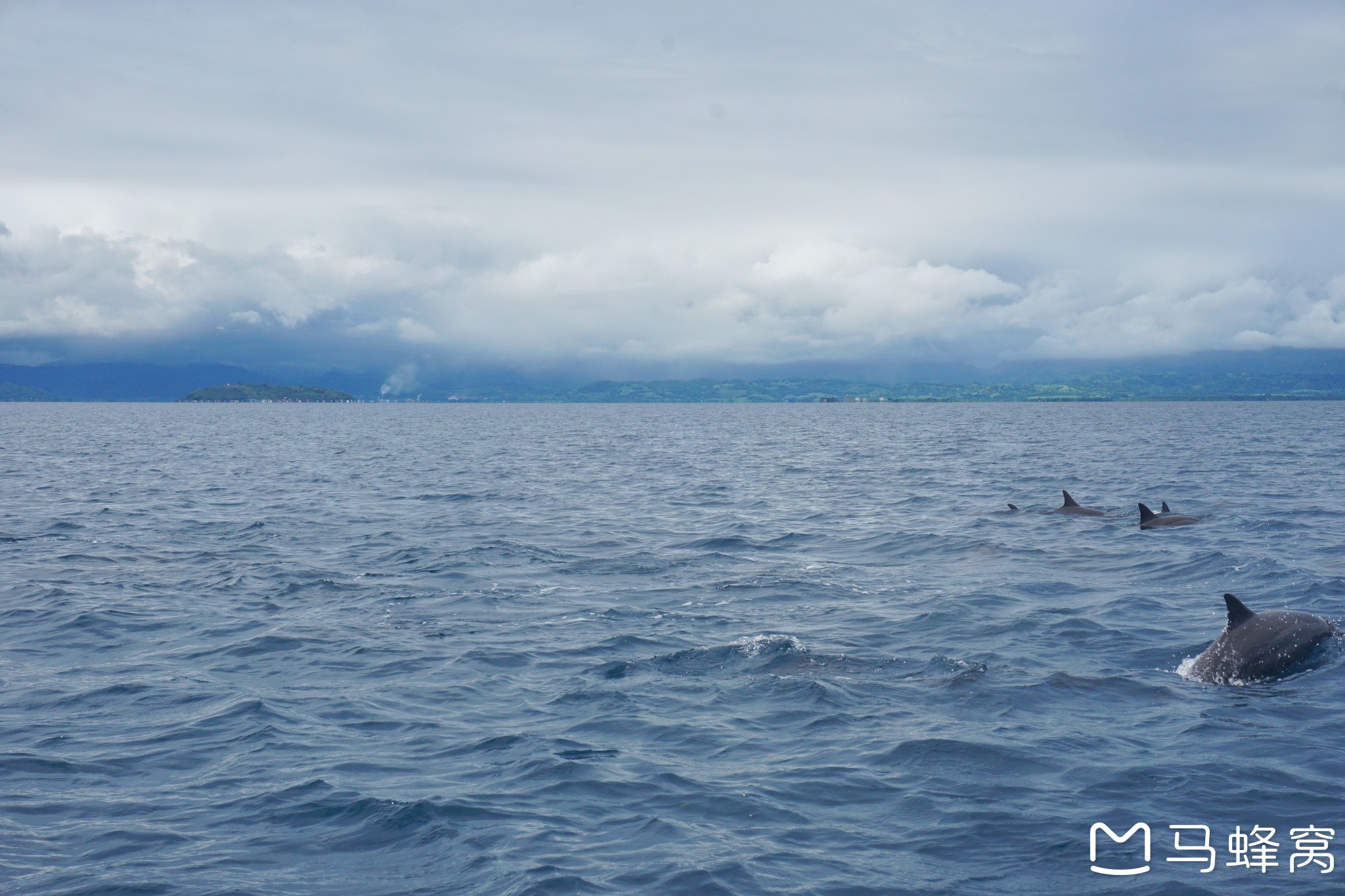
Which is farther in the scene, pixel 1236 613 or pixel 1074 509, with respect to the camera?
pixel 1074 509

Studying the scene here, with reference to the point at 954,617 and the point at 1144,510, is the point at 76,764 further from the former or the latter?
the point at 1144,510

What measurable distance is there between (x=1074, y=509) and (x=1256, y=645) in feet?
66.7

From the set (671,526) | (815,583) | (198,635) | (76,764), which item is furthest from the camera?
(671,526)

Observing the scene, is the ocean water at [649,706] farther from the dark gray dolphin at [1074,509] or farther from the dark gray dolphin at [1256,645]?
the dark gray dolphin at [1074,509]

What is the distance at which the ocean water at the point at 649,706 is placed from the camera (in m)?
10.4

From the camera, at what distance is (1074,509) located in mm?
35812

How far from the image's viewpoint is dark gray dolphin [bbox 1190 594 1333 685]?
15789 millimetres

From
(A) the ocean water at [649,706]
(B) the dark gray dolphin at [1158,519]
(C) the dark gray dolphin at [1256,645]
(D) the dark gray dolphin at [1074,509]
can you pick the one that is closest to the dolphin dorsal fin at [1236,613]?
(C) the dark gray dolphin at [1256,645]

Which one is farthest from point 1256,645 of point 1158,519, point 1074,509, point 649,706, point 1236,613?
point 1074,509

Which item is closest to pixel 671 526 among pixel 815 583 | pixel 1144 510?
pixel 815 583

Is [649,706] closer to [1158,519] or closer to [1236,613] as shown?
[1236,613]

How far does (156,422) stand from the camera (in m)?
175

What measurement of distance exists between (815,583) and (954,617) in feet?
15.0

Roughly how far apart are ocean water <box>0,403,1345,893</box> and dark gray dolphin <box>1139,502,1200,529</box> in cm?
110
